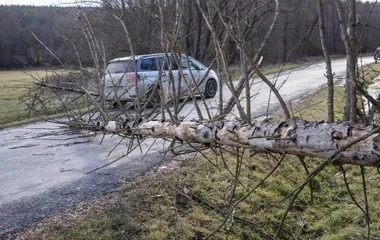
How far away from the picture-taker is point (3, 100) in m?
17.1

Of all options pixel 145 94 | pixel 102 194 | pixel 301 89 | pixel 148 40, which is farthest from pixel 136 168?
pixel 301 89

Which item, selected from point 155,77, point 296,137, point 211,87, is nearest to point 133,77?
point 155,77

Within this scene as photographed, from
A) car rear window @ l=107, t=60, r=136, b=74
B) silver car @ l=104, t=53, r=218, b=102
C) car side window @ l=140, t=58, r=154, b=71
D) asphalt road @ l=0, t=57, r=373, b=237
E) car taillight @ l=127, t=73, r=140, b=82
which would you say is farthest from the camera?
car side window @ l=140, t=58, r=154, b=71

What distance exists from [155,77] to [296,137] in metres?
3.93

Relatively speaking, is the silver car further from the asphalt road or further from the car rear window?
the asphalt road

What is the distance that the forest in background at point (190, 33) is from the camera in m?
3.60

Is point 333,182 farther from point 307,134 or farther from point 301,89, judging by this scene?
point 301,89

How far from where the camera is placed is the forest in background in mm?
3604

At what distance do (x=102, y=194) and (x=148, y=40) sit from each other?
1006cm

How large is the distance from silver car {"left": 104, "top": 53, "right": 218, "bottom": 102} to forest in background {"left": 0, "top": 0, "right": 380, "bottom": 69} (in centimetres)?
30

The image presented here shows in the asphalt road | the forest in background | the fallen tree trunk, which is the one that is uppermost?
the forest in background

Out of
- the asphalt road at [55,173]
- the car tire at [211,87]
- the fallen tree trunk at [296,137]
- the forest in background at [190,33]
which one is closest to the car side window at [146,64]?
the forest in background at [190,33]

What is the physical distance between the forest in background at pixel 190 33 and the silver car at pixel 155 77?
303 mm

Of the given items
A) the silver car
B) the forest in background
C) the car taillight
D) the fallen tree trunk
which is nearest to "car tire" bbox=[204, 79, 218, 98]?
the silver car
